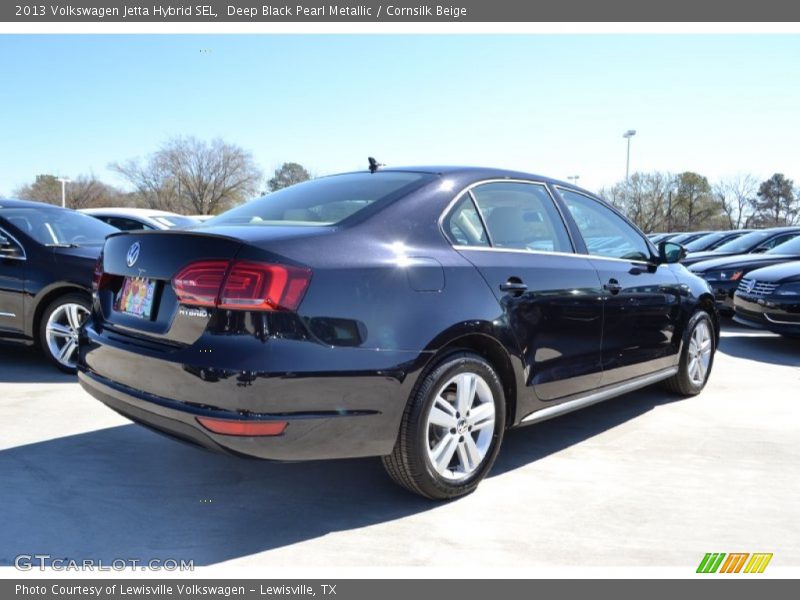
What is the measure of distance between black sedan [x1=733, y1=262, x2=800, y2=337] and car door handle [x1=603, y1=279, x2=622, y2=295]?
4429 mm

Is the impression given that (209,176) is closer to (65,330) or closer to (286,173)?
(286,173)

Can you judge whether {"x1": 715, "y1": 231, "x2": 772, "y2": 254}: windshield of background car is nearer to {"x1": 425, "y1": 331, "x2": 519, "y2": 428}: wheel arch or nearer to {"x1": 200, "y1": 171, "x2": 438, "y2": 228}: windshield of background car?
{"x1": 425, "y1": 331, "x2": 519, "y2": 428}: wheel arch

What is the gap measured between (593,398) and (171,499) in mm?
2527

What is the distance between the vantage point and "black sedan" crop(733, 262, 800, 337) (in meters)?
7.45

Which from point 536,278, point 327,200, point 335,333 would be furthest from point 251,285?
point 536,278

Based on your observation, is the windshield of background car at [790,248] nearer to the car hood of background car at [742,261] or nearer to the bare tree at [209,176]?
the car hood of background car at [742,261]

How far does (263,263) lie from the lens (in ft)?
8.57

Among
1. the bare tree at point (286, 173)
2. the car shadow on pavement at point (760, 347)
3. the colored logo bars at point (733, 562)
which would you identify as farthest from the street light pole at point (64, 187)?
the colored logo bars at point (733, 562)

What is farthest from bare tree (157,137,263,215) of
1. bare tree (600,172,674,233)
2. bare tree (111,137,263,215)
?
bare tree (600,172,674,233)

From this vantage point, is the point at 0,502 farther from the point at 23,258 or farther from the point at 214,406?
the point at 23,258

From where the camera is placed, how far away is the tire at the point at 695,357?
17.1 feet

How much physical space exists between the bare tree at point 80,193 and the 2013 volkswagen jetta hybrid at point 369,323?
5648 centimetres

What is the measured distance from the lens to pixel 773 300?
7.60 meters

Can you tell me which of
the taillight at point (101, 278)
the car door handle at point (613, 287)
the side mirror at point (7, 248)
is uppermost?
the side mirror at point (7, 248)
